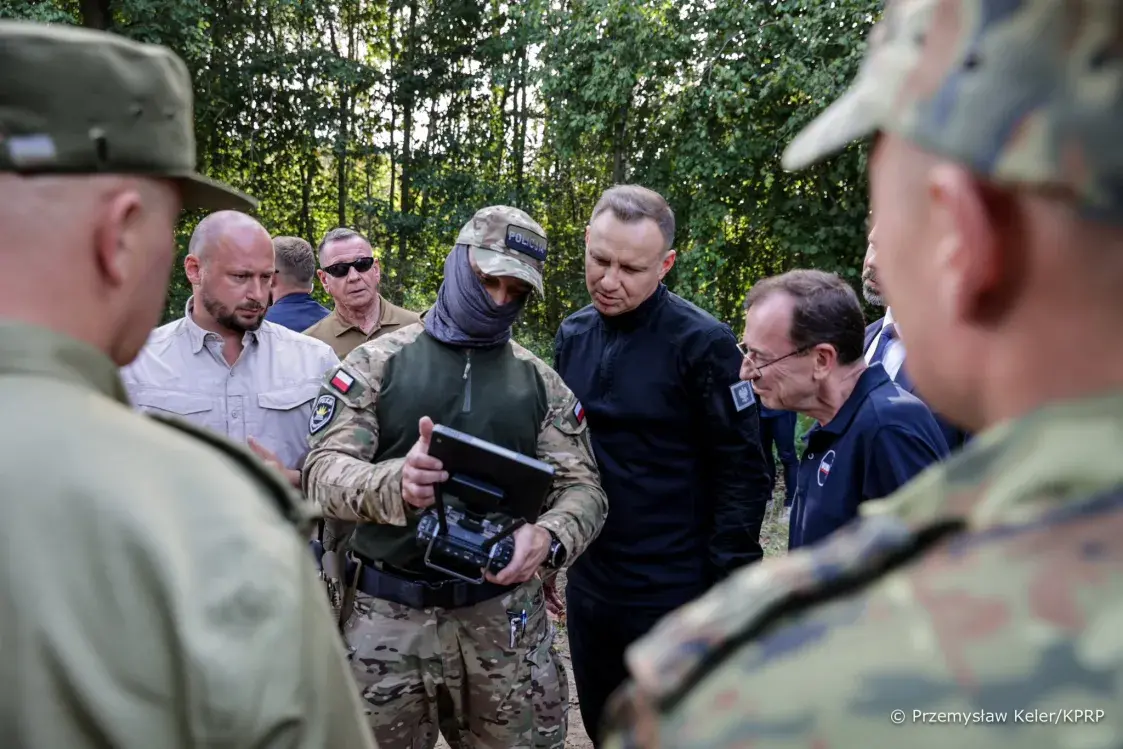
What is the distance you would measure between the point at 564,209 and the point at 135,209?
14.4 meters

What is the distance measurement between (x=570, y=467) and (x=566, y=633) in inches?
95.7

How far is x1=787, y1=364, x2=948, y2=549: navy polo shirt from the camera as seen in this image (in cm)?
243

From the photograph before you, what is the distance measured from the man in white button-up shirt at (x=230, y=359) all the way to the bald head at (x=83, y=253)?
234 cm

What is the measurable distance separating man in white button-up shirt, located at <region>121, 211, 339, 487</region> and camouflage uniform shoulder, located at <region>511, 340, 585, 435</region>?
0.93m

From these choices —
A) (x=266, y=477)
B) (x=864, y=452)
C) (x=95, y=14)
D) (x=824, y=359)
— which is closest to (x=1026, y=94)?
(x=266, y=477)

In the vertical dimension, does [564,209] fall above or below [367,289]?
below

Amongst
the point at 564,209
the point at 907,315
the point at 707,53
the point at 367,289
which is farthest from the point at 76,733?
the point at 564,209

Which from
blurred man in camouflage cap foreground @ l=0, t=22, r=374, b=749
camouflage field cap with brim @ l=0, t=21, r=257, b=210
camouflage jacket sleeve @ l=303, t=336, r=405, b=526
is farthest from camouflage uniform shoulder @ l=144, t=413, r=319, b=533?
camouflage jacket sleeve @ l=303, t=336, r=405, b=526

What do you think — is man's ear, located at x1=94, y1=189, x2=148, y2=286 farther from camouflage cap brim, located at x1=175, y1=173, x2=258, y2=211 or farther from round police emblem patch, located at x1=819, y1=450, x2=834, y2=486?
round police emblem patch, located at x1=819, y1=450, x2=834, y2=486

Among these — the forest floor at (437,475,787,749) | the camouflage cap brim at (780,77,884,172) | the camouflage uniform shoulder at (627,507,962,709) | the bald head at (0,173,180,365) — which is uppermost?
the camouflage cap brim at (780,77,884,172)

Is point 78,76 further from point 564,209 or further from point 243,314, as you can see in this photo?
point 564,209

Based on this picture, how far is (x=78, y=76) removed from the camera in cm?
110

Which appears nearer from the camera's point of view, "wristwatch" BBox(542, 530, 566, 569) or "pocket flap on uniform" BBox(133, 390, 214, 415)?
"wristwatch" BBox(542, 530, 566, 569)

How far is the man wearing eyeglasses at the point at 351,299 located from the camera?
5137mm
